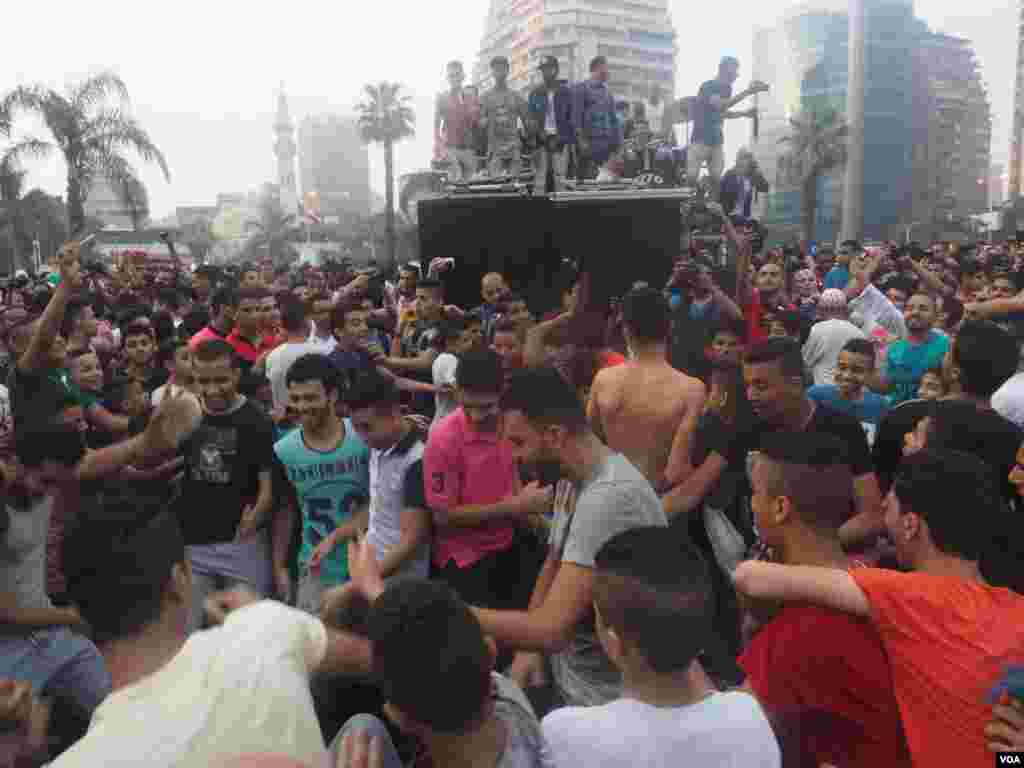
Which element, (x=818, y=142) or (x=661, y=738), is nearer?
(x=661, y=738)

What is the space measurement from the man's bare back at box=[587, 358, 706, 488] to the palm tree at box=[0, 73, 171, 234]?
64.7ft

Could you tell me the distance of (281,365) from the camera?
584 cm

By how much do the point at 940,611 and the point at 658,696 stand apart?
746mm

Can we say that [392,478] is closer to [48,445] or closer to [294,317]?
[48,445]

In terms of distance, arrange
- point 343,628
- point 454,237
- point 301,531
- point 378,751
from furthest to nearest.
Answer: point 454,237
point 301,531
point 343,628
point 378,751

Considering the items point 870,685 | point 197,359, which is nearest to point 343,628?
point 870,685

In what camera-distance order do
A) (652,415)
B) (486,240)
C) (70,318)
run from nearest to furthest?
1. (652,415)
2. (70,318)
3. (486,240)

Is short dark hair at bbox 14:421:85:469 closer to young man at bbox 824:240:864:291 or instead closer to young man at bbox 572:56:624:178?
young man at bbox 824:240:864:291

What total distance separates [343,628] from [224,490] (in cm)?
187

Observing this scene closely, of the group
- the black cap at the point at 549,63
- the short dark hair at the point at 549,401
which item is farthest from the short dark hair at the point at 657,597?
the black cap at the point at 549,63

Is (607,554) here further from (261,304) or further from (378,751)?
(261,304)

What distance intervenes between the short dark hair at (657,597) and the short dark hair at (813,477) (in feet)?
1.58

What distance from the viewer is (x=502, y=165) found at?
13055mm

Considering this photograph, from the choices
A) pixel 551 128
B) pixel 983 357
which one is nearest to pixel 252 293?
pixel 983 357
